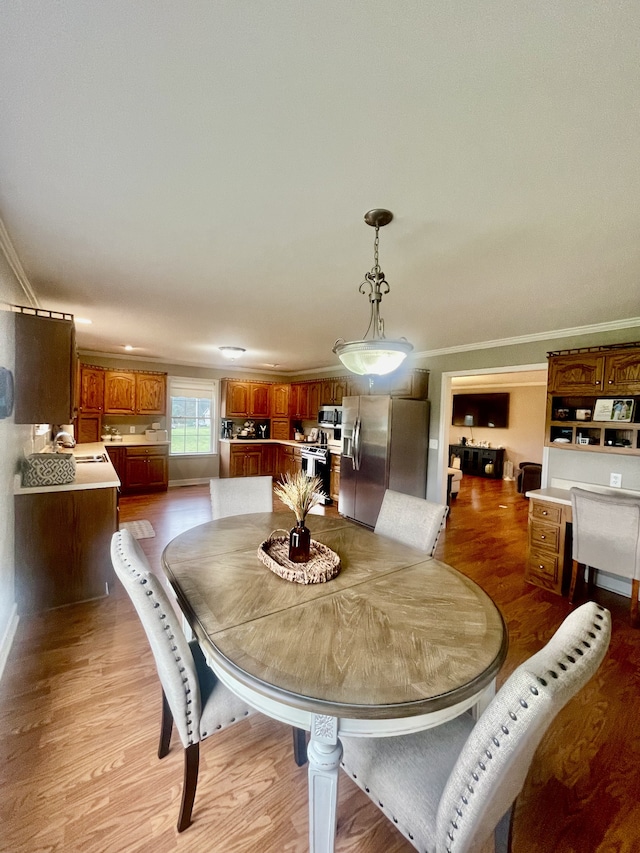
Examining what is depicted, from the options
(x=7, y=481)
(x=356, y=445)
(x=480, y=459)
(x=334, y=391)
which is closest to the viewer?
(x=7, y=481)

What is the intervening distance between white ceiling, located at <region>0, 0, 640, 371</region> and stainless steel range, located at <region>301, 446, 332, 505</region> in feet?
12.0

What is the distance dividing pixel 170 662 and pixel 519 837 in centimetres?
144

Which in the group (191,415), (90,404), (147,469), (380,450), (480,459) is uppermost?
(90,404)

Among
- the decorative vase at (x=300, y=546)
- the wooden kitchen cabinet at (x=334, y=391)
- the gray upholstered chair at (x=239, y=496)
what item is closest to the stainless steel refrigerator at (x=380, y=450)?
the wooden kitchen cabinet at (x=334, y=391)

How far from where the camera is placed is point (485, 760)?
2.58 feet

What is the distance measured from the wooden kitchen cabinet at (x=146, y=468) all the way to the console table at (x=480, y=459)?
7016mm

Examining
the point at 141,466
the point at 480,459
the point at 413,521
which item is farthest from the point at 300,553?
the point at 480,459

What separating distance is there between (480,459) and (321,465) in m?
5.03

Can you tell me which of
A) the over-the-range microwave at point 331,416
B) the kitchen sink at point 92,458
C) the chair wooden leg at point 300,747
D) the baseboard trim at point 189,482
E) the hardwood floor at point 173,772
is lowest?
the hardwood floor at point 173,772

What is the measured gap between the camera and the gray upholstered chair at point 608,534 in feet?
8.52

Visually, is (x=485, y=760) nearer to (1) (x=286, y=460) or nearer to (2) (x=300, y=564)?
(2) (x=300, y=564)

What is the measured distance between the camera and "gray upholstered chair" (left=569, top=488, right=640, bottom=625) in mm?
2598

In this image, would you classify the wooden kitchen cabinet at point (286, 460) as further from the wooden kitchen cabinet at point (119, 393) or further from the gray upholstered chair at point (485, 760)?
the gray upholstered chair at point (485, 760)

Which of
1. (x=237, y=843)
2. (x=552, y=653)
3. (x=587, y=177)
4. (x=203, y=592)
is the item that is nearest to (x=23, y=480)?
(x=203, y=592)
